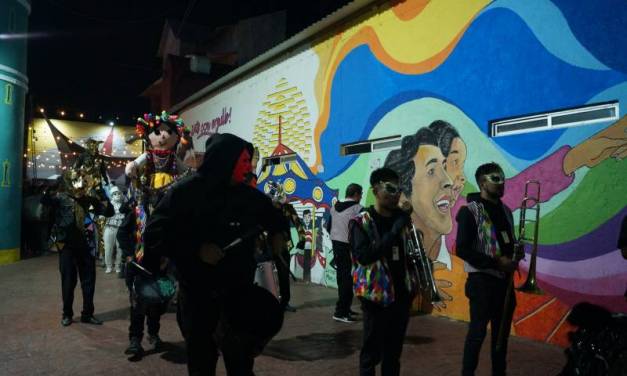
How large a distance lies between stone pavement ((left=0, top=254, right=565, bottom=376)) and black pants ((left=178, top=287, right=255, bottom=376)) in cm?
28

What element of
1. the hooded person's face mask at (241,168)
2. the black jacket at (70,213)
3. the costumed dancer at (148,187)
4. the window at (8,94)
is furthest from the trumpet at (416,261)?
the window at (8,94)

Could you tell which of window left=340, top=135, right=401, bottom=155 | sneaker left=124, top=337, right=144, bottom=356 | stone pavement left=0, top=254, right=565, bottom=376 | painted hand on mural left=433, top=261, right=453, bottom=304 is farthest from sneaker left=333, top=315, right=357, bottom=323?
window left=340, top=135, right=401, bottom=155

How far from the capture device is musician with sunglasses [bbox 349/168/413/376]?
3.83 meters

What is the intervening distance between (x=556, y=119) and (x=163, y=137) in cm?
491

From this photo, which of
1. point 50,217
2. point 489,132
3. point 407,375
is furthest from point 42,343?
point 489,132

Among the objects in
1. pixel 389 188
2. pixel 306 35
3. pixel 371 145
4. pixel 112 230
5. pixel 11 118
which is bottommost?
pixel 112 230

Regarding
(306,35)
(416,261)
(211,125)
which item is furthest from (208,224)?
(211,125)

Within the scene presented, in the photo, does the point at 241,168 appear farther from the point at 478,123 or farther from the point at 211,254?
the point at 478,123

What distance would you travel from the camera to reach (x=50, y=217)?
700 cm

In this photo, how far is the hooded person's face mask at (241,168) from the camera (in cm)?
327

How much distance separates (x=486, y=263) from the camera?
4.02m

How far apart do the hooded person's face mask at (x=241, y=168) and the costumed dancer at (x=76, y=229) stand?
4.45 metres

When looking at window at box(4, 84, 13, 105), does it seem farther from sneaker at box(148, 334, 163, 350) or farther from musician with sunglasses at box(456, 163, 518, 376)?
musician with sunglasses at box(456, 163, 518, 376)

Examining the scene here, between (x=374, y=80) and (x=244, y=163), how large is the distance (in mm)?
6720
